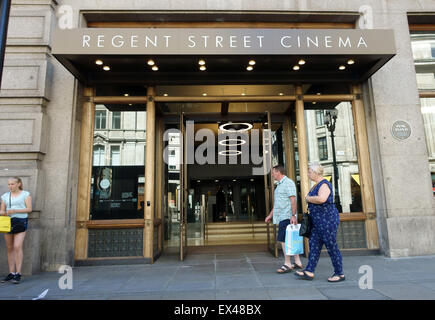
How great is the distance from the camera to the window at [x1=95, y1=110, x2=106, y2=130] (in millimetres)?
6809

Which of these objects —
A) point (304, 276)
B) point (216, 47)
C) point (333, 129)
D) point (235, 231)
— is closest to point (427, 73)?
point (333, 129)

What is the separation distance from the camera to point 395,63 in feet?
22.6

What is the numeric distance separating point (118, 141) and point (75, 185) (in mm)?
1387

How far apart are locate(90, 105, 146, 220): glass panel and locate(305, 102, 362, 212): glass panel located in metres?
4.24

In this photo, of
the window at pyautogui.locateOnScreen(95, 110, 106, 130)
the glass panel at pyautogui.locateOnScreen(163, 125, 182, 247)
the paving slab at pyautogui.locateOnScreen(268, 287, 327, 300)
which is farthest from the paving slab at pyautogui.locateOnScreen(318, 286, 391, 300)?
the window at pyautogui.locateOnScreen(95, 110, 106, 130)

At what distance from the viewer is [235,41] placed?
5.65m

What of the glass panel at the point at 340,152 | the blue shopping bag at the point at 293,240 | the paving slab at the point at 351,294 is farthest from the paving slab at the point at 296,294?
the glass panel at the point at 340,152

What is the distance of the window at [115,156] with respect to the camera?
6.68 m

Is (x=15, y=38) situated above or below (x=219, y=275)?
above

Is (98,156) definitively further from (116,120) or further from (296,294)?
(296,294)

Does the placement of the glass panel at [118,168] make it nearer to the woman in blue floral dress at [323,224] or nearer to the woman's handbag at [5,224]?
the woman's handbag at [5,224]

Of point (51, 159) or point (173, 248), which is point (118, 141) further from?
point (173, 248)

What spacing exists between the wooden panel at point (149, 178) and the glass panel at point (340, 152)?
3.88 metres
